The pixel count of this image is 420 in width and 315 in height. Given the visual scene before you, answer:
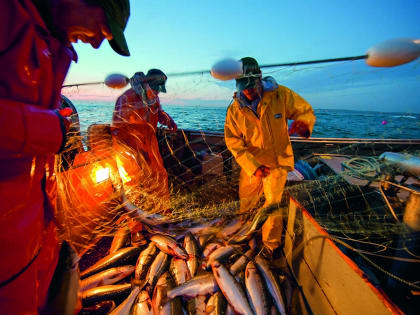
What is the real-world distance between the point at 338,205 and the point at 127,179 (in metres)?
Answer: 4.15

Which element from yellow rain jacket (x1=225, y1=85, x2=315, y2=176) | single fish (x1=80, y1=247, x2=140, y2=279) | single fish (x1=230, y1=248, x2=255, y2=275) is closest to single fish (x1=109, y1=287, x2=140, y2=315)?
single fish (x1=80, y1=247, x2=140, y2=279)

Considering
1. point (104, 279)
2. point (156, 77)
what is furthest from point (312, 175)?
point (104, 279)

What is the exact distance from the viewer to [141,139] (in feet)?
13.2

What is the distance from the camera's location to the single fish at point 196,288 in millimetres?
2566

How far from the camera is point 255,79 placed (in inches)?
121

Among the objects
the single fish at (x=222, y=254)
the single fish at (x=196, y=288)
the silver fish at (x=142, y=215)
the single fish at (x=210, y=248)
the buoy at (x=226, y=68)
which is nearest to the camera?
the buoy at (x=226, y=68)

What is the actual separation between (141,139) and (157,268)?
2458mm

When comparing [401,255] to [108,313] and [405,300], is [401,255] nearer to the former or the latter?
[405,300]

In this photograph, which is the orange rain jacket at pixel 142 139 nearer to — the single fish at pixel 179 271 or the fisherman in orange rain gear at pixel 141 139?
the fisherman in orange rain gear at pixel 141 139

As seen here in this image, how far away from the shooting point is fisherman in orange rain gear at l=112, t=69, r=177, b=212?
12.5 ft

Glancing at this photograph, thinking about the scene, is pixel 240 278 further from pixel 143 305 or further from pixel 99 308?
pixel 99 308

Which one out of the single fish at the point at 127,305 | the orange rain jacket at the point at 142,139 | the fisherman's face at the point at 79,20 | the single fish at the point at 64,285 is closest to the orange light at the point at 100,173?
the orange rain jacket at the point at 142,139

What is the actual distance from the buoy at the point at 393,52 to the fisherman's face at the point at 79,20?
2406mm

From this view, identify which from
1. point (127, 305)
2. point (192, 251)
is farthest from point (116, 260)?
point (192, 251)
